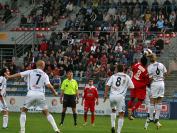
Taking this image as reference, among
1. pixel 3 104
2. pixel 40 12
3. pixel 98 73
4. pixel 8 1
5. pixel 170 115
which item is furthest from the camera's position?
pixel 8 1

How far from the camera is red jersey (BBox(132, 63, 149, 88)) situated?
2452 centimetres

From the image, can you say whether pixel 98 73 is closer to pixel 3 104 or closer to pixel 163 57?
pixel 163 57

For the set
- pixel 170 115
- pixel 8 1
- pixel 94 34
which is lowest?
pixel 170 115

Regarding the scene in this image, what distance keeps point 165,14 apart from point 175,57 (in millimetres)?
5195

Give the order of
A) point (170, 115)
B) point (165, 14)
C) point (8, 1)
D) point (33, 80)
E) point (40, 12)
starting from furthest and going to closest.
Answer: point (8, 1)
point (40, 12)
point (165, 14)
point (170, 115)
point (33, 80)

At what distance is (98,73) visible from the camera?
128ft

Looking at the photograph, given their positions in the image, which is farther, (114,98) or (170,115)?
(170,115)

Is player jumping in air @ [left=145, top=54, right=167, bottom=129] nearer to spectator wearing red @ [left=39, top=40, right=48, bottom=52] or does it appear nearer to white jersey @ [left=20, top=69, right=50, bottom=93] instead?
white jersey @ [left=20, top=69, right=50, bottom=93]

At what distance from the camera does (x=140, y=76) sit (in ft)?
80.8

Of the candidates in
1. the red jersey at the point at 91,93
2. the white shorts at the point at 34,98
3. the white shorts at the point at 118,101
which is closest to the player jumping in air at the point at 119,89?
the white shorts at the point at 118,101

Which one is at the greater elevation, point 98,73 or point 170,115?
point 98,73

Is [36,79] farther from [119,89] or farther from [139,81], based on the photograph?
[139,81]

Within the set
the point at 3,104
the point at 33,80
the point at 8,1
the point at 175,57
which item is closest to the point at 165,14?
the point at 175,57

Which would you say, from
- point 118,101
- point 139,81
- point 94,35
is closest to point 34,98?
point 118,101
